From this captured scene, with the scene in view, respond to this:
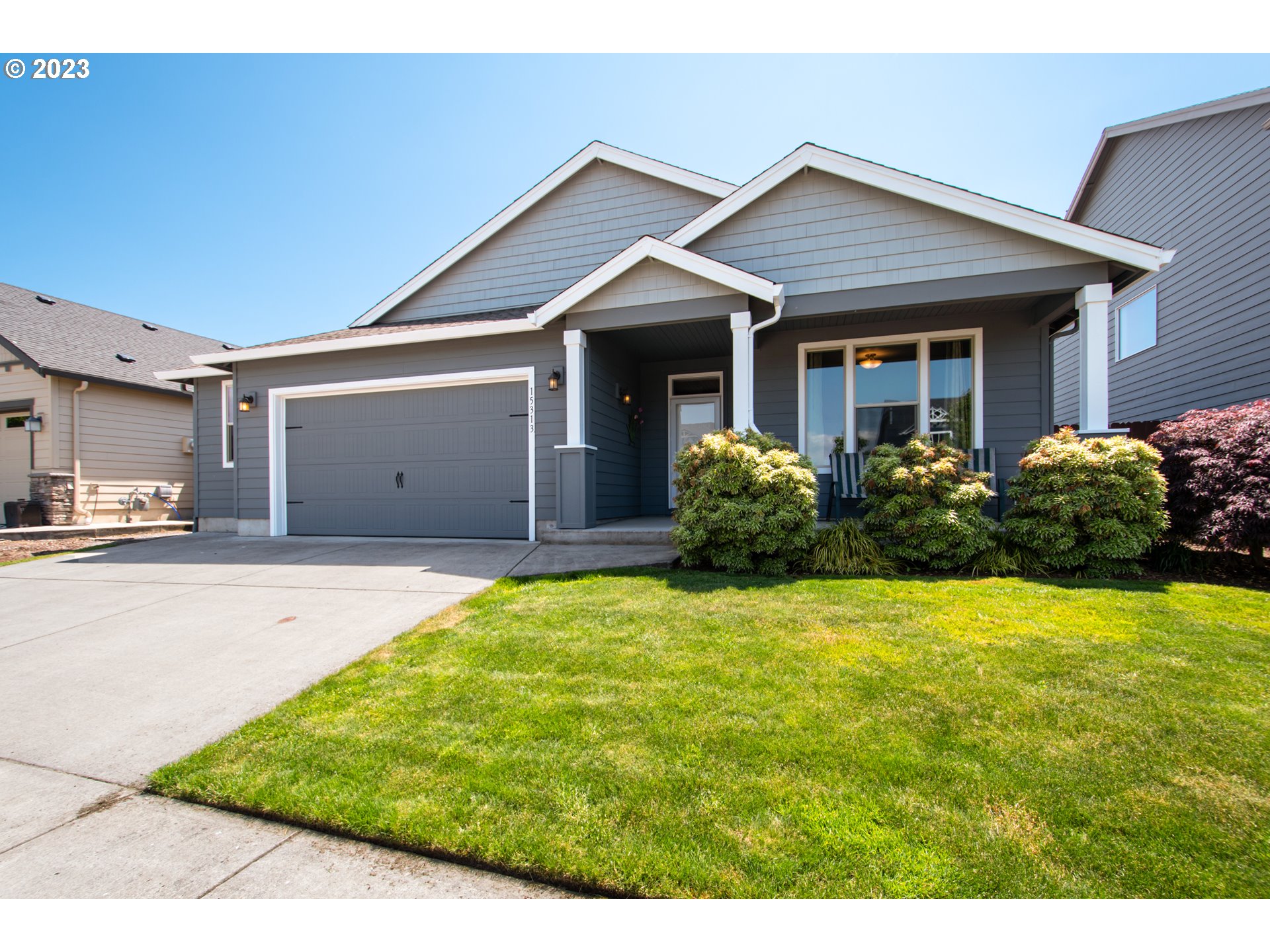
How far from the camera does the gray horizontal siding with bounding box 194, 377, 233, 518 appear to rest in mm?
9648

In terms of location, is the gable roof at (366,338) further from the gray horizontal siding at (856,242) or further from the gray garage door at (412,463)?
the gray horizontal siding at (856,242)

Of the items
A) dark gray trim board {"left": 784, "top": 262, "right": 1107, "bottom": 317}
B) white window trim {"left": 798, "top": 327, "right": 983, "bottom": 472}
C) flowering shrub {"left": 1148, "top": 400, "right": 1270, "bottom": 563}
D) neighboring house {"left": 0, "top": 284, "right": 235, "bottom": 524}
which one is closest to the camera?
flowering shrub {"left": 1148, "top": 400, "right": 1270, "bottom": 563}

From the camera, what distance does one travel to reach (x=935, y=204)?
633 cm

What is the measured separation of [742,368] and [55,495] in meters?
13.2

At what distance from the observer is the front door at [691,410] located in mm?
9242

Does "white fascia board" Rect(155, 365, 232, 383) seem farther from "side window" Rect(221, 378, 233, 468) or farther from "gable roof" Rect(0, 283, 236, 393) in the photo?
"gable roof" Rect(0, 283, 236, 393)

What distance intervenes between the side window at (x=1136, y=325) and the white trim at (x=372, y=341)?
429 inches

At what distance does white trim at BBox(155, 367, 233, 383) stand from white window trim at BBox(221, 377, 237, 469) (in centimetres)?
23

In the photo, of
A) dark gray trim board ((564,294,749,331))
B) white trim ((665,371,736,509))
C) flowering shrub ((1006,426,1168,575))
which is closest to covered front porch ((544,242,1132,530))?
dark gray trim board ((564,294,749,331))

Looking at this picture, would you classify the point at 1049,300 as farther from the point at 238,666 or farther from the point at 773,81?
the point at 238,666

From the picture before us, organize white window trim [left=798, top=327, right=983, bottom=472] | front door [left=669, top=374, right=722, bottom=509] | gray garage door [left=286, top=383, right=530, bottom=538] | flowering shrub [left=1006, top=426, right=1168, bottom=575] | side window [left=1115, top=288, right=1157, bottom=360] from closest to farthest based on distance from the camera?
flowering shrub [left=1006, top=426, right=1168, bottom=575] → white window trim [left=798, top=327, right=983, bottom=472] → gray garage door [left=286, top=383, right=530, bottom=538] → front door [left=669, top=374, right=722, bottom=509] → side window [left=1115, top=288, right=1157, bottom=360]

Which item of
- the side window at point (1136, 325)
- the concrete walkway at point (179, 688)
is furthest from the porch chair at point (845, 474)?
the side window at point (1136, 325)

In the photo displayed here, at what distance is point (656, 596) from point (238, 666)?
2.70 m
